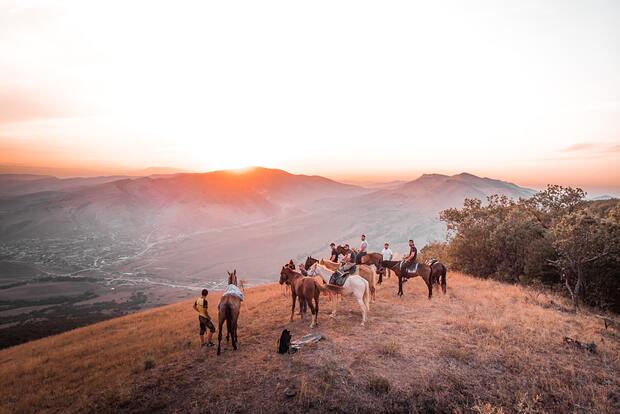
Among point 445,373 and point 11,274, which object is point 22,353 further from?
point 11,274

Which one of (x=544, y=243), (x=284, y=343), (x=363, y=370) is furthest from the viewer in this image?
(x=544, y=243)

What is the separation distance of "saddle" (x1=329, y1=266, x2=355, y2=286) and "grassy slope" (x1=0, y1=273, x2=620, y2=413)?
1.79 meters

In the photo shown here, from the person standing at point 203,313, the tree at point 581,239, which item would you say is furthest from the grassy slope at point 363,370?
the tree at point 581,239

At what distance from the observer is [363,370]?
905 centimetres

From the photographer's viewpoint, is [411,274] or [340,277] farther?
[411,274]

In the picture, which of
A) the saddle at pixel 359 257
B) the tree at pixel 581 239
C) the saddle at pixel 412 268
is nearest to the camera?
the tree at pixel 581 239

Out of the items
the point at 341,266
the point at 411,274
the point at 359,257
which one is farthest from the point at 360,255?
the point at 341,266

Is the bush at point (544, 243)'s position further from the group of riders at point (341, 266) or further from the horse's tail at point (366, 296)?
the horse's tail at point (366, 296)

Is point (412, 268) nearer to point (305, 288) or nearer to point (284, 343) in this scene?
point (305, 288)

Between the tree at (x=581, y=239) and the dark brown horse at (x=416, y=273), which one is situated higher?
the tree at (x=581, y=239)

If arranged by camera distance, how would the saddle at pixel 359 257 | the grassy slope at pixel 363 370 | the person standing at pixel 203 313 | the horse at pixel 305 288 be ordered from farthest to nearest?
the saddle at pixel 359 257 → the horse at pixel 305 288 → the person standing at pixel 203 313 → the grassy slope at pixel 363 370

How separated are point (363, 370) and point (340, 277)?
498 centimetres

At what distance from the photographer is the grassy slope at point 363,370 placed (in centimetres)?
780

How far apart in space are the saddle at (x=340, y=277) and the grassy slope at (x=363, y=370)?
1.79 meters
